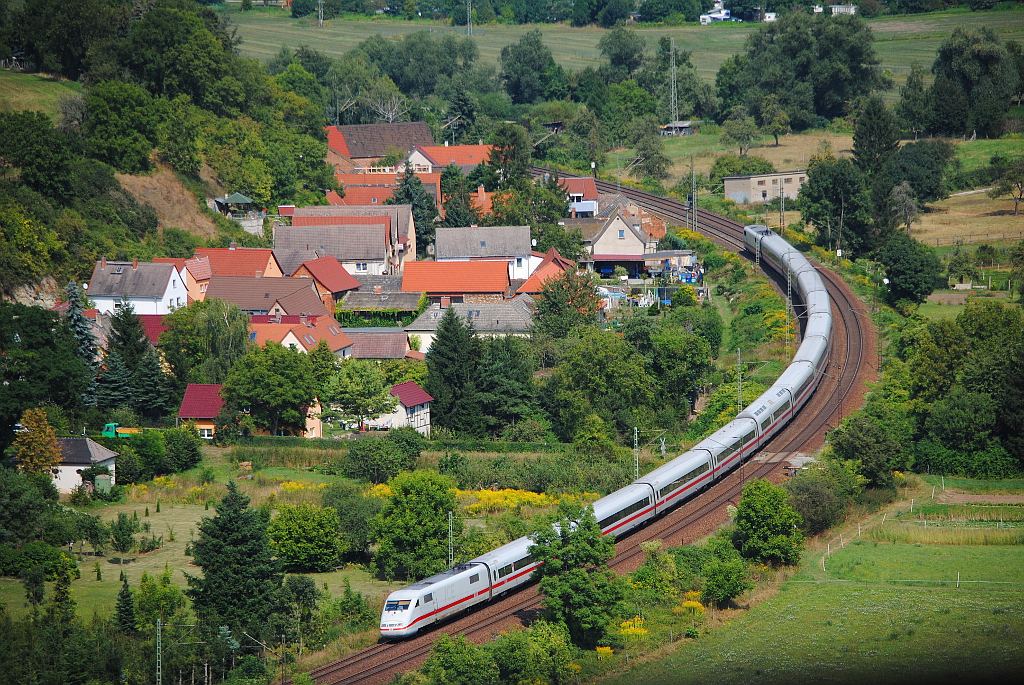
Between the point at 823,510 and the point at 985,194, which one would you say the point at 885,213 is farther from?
the point at 823,510

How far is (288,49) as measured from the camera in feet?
576

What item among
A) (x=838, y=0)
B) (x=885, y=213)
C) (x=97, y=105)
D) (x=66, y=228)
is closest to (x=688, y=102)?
(x=838, y=0)

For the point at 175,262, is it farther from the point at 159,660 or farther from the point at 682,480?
the point at 159,660

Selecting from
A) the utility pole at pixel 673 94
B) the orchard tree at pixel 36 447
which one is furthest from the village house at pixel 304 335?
the utility pole at pixel 673 94

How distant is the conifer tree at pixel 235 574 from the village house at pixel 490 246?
5039 cm

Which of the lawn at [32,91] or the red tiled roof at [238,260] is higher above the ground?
the lawn at [32,91]

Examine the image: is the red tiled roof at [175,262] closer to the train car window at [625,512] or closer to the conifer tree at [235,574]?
the conifer tree at [235,574]

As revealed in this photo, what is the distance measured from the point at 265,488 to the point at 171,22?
62.4 metres

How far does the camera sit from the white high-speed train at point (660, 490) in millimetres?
36844

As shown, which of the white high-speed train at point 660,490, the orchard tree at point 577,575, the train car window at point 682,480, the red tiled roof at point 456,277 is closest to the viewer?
the orchard tree at point 577,575

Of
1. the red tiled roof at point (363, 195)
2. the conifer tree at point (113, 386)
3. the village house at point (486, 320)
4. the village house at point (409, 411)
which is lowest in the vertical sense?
the village house at point (409, 411)

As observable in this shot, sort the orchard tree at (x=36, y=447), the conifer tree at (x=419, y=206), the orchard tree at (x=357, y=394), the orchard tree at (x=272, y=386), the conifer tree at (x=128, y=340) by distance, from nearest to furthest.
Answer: the orchard tree at (x=36, y=447), the orchard tree at (x=357, y=394), the orchard tree at (x=272, y=386), the conifer tree at (x=128, y=340), the conifer tree at (x=419, y=206)

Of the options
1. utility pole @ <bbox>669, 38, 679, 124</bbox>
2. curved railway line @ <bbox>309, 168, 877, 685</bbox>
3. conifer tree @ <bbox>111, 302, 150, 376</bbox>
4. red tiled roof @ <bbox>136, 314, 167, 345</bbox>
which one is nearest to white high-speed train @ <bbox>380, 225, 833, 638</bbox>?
curved railway line @ <bbox>309, 168, 877, 685</bbox>

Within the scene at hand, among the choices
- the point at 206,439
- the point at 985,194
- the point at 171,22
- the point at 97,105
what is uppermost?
the point at 171,22
